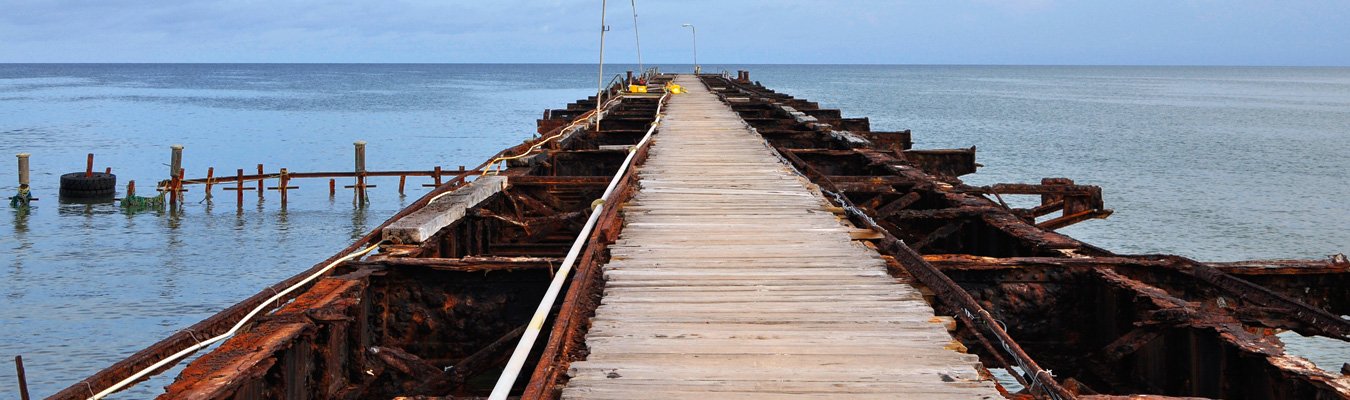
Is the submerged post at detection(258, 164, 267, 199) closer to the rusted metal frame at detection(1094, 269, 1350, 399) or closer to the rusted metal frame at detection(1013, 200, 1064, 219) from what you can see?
the rusted metal frame at detection(1013, 200, 1064, 219)

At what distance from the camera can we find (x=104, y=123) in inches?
→ 3425

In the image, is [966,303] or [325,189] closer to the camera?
[966,303]

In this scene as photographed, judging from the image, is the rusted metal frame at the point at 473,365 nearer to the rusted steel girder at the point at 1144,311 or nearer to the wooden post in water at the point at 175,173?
the rusted steel girder at the point at 1144,311

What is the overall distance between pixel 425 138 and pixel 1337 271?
2789 inches

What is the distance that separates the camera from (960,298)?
609cm

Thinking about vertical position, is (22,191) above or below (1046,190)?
below

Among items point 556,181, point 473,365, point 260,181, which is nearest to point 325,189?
point 260,181

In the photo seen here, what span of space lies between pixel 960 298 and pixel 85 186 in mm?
39705

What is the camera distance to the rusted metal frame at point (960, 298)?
472 cm

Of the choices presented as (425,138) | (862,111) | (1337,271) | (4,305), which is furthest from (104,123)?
(1337,271)

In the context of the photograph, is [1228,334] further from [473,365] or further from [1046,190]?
[1046,190]

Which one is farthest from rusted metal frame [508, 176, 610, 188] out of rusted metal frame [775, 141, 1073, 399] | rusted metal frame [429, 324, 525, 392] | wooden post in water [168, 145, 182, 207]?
wooden post in water [168, 145, 182, 207]

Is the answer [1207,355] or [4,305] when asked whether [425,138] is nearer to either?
[4,305]

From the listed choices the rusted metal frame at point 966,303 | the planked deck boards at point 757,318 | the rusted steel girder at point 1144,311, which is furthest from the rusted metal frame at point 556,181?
the rusted steel girder at point 1144,311
